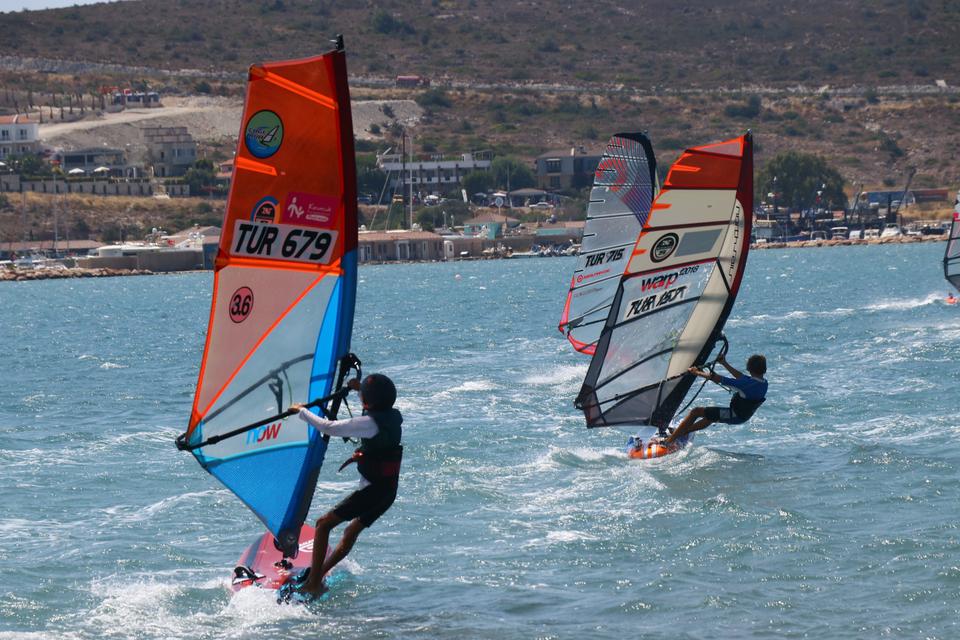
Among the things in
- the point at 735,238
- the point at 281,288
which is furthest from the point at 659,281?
the point at 281,288

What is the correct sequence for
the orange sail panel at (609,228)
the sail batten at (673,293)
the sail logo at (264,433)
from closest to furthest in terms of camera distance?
the sail logo at (264,433), the sail batten at (673,293), the orange sail panel at (609,228)

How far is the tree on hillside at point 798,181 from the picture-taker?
129 m

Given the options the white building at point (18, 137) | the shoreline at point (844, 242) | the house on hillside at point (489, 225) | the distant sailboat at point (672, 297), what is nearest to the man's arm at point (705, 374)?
the distant sailboat at point (672, 297)

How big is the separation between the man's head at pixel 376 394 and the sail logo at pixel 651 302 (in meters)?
6.34

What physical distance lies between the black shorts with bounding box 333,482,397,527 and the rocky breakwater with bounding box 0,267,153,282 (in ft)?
320

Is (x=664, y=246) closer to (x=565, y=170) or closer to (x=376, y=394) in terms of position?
(x=376, y=394)

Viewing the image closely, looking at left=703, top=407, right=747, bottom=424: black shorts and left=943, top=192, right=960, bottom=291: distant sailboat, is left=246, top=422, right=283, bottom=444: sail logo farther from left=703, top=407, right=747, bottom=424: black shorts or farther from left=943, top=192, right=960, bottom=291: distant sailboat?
left=943, top=192, right=960, bottom=291: distant sailboat

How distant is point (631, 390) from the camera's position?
50.2 feet

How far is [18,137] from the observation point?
475 feet

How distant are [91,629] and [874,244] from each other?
4581 inches

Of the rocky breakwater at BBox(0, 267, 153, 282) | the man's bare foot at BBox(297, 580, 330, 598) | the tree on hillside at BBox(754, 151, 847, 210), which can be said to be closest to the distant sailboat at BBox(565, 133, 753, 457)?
the man's bare foot at BBox(297, 580, 330, 598)

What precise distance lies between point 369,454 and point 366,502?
1.05 feet

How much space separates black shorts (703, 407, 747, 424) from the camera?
1448 centimetres

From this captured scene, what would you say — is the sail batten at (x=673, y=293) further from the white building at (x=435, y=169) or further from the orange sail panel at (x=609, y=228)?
the white building at (x=435, y=169)
